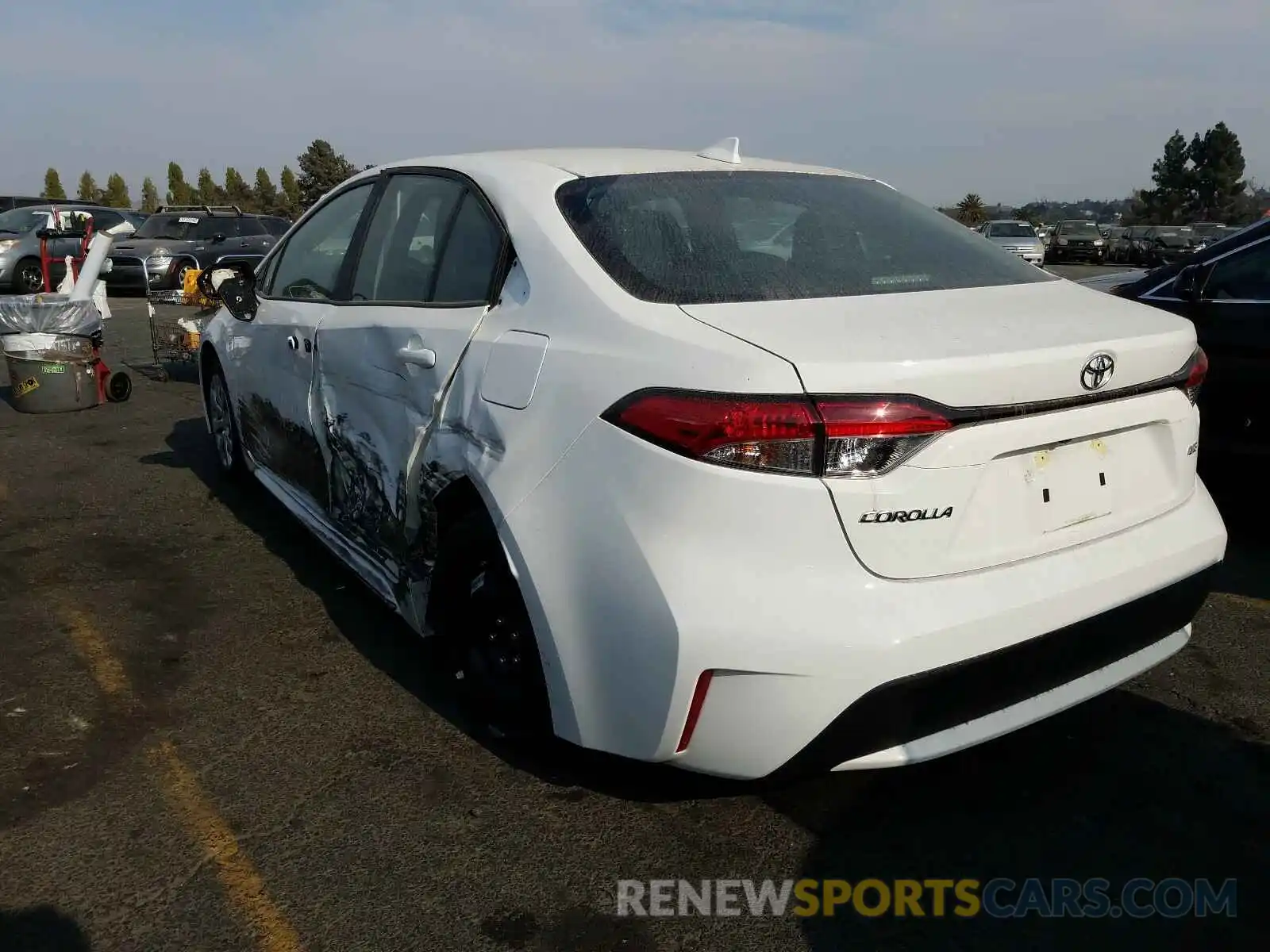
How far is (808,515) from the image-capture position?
81.7 inches

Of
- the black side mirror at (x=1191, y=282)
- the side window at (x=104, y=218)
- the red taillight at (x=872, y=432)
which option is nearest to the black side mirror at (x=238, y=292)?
the red taillight at (x=872, y=432)

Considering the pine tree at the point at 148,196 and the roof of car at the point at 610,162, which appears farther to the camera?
the pine tree at the point at 148,196

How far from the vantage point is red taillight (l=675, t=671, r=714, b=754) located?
2150 mm

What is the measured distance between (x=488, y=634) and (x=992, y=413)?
1.42m

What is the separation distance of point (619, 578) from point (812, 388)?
0.57 meters

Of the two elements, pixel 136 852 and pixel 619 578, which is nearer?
pixel 619 578

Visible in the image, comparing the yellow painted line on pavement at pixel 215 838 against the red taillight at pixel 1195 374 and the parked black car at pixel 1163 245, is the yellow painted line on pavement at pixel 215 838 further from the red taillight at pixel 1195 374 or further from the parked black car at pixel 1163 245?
the parked black car at pixel 1163 245

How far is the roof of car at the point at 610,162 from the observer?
3047 millimetres

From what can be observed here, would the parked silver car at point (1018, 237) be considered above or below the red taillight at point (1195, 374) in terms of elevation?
above

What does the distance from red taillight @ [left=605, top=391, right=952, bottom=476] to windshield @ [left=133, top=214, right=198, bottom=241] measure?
1705cm

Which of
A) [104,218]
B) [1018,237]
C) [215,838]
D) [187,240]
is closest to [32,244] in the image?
[104,218]

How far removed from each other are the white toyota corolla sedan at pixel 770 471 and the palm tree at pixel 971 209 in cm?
4855

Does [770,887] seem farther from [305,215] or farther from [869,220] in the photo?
[305,215]

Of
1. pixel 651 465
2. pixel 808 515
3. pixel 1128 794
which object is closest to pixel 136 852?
pixel 651 465
